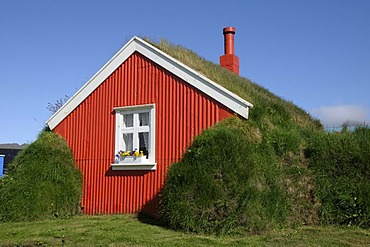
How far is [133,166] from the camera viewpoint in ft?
40.2

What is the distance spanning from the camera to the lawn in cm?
816

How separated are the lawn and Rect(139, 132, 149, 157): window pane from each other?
2.57 meters

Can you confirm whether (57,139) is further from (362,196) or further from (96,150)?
(362,196)

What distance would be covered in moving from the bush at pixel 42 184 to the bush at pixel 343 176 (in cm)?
694

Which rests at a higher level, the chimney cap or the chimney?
the chimney cap

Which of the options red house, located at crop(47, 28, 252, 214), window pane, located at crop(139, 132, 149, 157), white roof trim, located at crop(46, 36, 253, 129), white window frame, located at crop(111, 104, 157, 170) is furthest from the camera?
window pane, located at crop(139, 132, 149, 157)

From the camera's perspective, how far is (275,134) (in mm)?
10820

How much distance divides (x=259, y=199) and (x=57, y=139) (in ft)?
24.2

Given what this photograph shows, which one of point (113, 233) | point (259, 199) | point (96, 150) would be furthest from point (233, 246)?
point (96, 150)

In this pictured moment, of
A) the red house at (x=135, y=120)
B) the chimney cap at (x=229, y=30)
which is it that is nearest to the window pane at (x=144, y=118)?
the red house at (x=135, y=120)

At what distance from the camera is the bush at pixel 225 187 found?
9.02m

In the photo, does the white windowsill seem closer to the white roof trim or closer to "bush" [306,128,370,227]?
the white roof trim

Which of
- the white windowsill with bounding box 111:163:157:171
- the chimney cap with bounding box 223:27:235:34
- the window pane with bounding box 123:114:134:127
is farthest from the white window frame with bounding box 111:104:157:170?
the chimney cap with bounding box 223:27:235:34

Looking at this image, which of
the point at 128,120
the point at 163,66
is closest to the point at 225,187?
the point at 163,66
